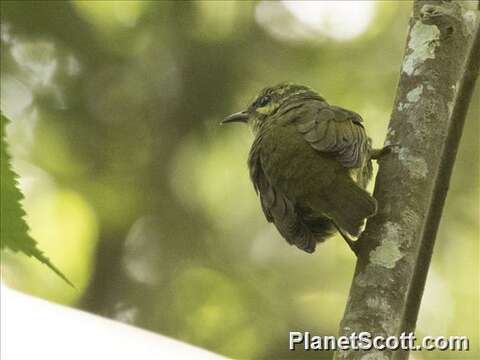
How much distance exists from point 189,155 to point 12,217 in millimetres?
4268

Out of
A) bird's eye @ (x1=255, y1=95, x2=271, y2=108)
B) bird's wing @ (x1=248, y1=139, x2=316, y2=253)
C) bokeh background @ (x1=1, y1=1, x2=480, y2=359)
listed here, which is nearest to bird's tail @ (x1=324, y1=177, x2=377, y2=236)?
bird's wing @ (x1=248, y1=139, x2=316, y2=253)

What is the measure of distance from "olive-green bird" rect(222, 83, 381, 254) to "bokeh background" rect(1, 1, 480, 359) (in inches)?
70.8

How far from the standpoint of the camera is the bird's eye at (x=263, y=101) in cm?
401

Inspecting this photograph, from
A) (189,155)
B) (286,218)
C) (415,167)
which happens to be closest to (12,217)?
(415,167)

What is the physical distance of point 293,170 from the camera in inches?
114

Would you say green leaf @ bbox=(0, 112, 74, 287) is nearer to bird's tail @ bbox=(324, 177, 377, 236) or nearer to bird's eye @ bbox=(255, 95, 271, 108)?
bird's tail @ bbox=(324, 177, 377, 236)

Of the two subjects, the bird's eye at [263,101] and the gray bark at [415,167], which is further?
the bird's eye at [263,101]

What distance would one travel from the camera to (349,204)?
2.60m

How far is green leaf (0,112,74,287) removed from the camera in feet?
2.91

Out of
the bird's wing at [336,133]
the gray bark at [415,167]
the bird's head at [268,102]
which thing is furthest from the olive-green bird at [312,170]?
the bird's head at [268,102]

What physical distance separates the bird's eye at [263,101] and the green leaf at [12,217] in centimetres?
312

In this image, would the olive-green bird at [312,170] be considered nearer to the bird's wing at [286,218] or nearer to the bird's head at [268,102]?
the bird's wing at [286,218]

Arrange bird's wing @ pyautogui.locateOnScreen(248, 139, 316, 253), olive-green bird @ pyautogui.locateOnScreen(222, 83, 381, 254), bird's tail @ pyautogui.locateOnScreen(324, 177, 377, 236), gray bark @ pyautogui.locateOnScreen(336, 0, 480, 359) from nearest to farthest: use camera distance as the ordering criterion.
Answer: gray bark @ pyautogui.locateOnScreen(336, 0, 480, 359)
bird's tail @ pyautogui.locateOnScreen(324, 177, 377, 236)
olive-green bird @ pyautogui.locateOnScreen(222, 83, 381, 254)
bird's wing @ pyautogui.locateOnScreen(248, 139, 316, 253)

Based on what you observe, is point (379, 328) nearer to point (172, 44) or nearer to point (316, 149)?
point (316, 149)
